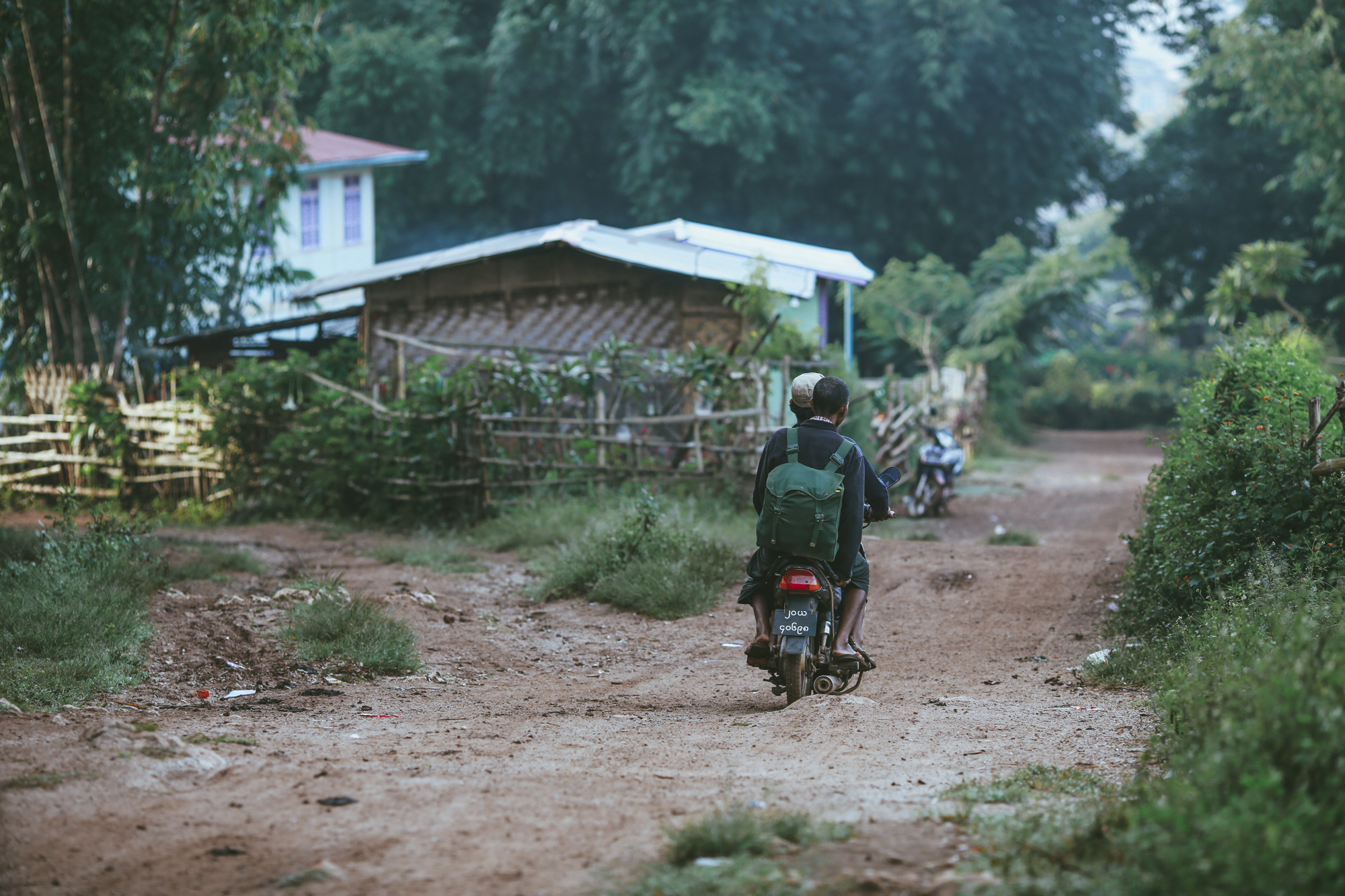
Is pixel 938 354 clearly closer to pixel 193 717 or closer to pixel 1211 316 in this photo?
pixel 1211 316

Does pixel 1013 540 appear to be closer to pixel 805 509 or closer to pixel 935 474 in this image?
pixel 935 474

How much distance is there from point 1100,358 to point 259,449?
37.8 metres

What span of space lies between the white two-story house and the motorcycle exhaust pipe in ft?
65.5

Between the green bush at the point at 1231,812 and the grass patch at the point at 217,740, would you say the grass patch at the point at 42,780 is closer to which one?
the grass patch at the point at 217,740

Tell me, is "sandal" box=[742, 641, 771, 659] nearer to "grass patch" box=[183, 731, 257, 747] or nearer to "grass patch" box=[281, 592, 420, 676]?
"grass patch" box=[281, 592, 420, 676]

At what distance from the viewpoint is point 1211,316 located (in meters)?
19.8

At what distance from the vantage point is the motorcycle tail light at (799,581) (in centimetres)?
487

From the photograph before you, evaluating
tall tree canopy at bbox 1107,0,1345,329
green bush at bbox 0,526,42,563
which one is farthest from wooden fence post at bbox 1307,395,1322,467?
tall tree canopy at bbox 1107,0,1345,329

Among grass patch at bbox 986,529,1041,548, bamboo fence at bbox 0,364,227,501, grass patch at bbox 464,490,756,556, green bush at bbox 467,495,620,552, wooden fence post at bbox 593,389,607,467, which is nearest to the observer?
grass patch at bbox 464,490,756,556

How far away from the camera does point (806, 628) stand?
4934 mm

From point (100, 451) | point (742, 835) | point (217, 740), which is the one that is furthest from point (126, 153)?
point (742, 835)

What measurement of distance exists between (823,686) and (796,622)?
0.41 meters

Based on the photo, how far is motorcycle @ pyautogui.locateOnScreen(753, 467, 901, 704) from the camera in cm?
493

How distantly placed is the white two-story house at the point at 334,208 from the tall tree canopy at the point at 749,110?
11.8 ft
